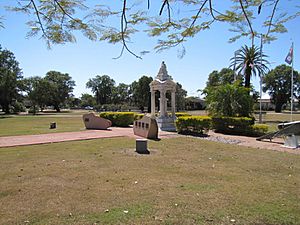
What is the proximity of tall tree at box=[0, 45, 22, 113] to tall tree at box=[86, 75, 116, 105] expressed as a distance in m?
34.0

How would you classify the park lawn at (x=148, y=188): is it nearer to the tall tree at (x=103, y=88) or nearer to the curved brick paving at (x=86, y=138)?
the curved brick paving at (x=86, y=138)

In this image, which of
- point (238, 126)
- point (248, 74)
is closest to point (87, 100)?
point (248, 74)

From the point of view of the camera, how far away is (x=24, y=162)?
8.21 meters

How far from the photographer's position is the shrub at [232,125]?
671 inches

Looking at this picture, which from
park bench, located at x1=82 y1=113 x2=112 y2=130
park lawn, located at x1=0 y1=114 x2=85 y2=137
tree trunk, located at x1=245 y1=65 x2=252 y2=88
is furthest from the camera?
tree trunk, located at x1=245 y1=65 x2=252 y2=88

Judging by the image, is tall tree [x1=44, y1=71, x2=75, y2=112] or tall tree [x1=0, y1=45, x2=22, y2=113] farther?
tall tree [x1=44, y1=71, x2=75, y2=112]

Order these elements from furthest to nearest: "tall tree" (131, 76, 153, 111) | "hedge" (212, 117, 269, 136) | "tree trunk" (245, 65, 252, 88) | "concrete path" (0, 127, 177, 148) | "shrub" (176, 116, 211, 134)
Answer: "tall tree" (131, 76, 153, 111)
"tree trunk" (245, 65, 252, 88)
"shrub" (176, 116, 211, 134)
"hedge" (212, 117, 269, 136)
"concrete path" (0, 127, 177, 148)

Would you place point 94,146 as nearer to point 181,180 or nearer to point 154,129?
point 154,129

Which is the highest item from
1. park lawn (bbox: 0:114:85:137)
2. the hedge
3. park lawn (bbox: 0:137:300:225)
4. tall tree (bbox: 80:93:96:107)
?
tall tree (bbox: 80:93:96:107)

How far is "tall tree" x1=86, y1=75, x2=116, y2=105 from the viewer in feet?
295

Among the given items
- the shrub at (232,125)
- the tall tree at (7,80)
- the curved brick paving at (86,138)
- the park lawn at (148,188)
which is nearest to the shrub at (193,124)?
the shrub at (232,125)

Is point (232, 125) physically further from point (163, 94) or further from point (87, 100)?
point (87, 100)

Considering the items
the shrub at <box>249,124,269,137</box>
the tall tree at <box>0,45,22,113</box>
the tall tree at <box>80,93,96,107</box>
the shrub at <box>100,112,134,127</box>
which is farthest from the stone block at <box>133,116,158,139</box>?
the tall tree at <box>80,93,96,107</box>

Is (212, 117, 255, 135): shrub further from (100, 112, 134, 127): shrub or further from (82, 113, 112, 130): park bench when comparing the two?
(82, 113, 112, 130): park bench
